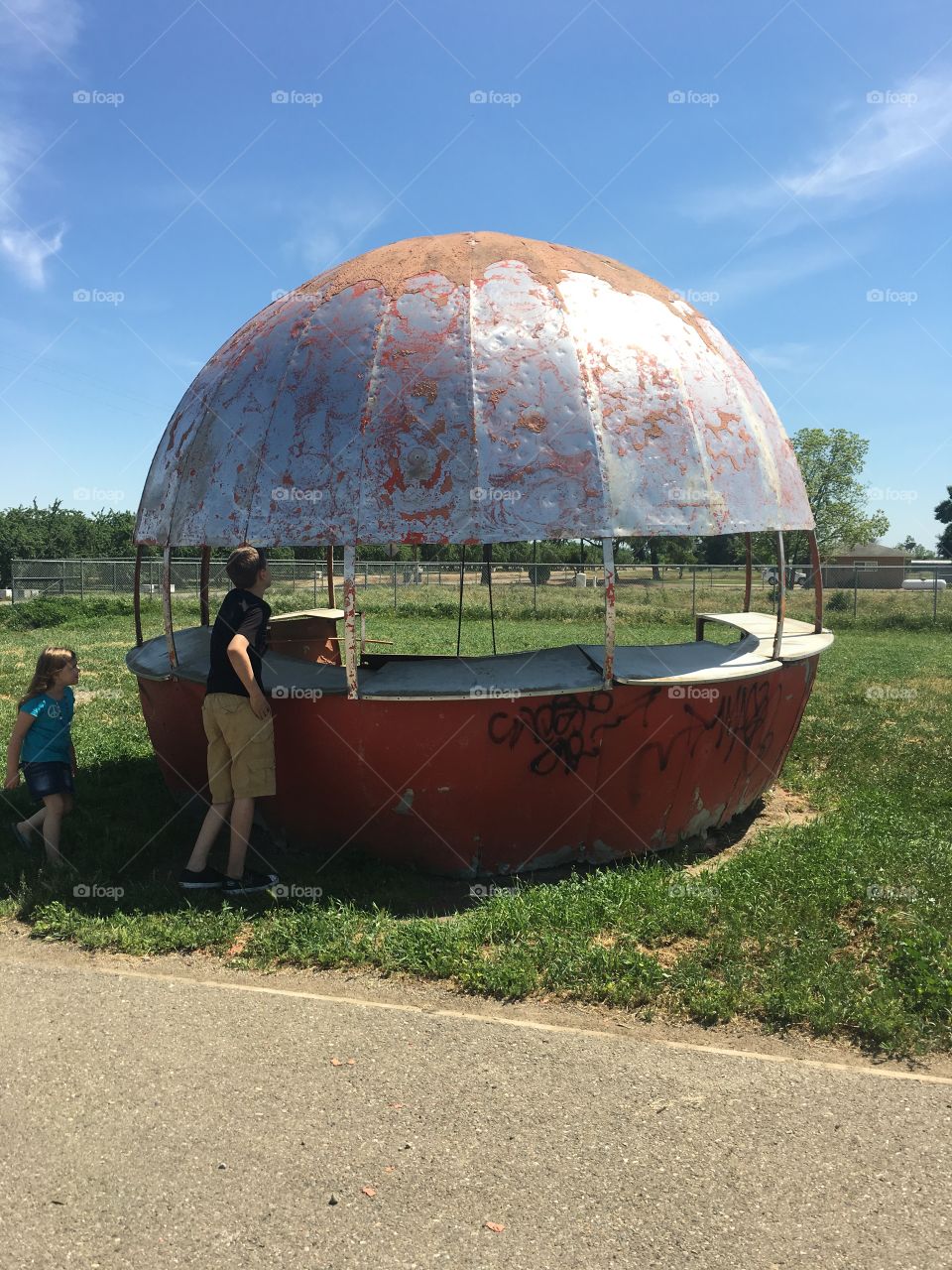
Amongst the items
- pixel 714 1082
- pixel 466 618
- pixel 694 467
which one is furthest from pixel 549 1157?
pixel 466 618

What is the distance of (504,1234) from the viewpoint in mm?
3061

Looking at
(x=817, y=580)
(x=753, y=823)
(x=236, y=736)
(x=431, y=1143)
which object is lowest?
(x=431, y=1143)

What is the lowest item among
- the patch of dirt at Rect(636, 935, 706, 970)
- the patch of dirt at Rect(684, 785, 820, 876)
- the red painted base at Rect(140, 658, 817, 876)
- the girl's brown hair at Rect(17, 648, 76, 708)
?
the patch of dirt at Rect(636, 935, 706, 970)

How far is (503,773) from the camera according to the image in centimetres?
595

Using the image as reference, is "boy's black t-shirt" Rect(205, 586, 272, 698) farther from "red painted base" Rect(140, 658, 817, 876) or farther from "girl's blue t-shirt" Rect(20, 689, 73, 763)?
"girl's blue t-shirt" Rect(20, 689, 73, 763)

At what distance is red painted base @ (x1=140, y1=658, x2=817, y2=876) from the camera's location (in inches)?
232

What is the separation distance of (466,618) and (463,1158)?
2468cm

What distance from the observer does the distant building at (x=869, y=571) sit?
49150 millimetres

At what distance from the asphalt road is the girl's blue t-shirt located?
6.75 feet

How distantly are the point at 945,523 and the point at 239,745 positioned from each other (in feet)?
384

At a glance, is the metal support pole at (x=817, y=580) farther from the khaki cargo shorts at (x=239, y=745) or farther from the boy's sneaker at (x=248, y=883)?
the boy's sneaker at (x=248, y=883)

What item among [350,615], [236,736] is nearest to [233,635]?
[236,736]

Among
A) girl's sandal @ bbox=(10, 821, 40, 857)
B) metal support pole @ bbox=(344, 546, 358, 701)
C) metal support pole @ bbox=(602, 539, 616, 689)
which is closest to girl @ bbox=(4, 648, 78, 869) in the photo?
girl's sandal @ bbox=(10, 821, 40, 857)

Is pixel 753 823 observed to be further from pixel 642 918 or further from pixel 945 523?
pixel 945 523
